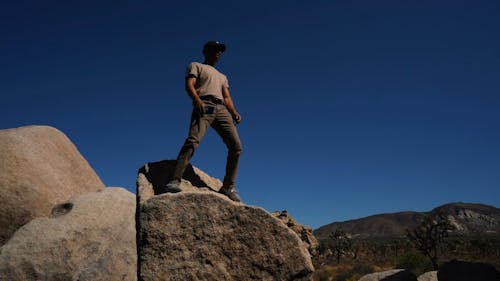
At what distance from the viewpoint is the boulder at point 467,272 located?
9.09 meters

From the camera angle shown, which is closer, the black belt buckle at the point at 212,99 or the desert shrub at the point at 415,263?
the black belt buckle at the point at 212,99

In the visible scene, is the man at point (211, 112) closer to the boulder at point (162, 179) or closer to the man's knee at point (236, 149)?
the man's knee at point (236, 149)

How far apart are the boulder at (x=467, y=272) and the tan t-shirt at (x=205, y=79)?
7156 mm

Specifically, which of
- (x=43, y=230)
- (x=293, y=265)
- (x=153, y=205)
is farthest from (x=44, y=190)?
(x=293, y=265)

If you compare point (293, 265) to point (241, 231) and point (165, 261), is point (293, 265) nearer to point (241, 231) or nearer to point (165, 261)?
point (241, 231)

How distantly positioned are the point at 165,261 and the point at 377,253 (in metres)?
80.4

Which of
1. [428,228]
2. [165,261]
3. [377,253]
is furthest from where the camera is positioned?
[377,253]

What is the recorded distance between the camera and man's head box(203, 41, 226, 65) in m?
6.01

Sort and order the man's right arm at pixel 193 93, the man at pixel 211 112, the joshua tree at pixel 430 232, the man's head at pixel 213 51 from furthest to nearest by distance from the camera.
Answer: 1. the joshua tree at pixel 430 232
2. the man's head at pixel 213 51
3. the man's right arm at pixel 193 93
4. the man at pixel 211 112

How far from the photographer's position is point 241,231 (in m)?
4.62

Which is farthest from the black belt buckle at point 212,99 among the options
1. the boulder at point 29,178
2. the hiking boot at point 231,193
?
the boulder at point 29,178

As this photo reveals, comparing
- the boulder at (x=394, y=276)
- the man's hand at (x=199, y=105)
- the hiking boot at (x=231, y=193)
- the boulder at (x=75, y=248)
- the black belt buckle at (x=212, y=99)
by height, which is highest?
the black belt buckle at (x=212, y=99)

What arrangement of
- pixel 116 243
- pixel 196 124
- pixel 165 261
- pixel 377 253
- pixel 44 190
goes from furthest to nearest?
pixel 377 253, pixel 44 190, pixel 116 243, pixel 196 124, pixel 165 261

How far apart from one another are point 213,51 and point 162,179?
1.99 metres
